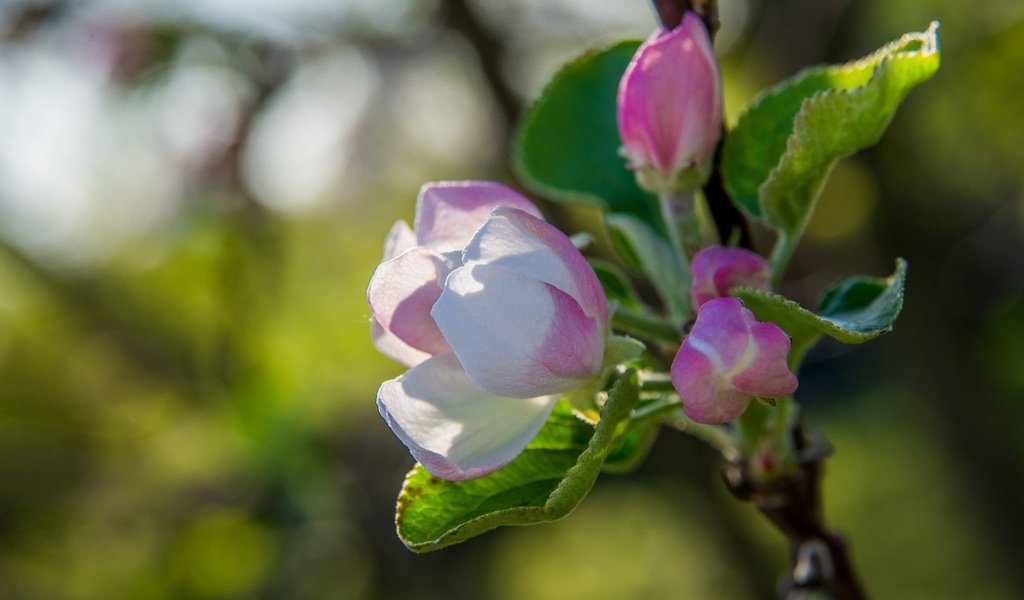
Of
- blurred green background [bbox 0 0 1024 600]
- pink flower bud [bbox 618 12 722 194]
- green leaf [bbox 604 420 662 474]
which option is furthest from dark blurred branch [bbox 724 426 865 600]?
blurred green background [bbox 0 0 1024 600]

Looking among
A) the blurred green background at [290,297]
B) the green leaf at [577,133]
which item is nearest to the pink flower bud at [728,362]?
the green leaf at [577,133]

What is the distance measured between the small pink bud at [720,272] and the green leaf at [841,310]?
0.02m

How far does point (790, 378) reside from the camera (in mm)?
375

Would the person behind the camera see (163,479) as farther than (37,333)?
No

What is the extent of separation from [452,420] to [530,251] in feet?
0.26

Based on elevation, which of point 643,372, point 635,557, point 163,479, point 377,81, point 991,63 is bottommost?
point 635,557

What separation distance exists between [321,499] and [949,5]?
1.83 meters

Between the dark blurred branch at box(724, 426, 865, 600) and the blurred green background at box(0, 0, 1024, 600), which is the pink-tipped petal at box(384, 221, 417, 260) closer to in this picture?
the dark blurred branch at box(724, 426, 865, 600)

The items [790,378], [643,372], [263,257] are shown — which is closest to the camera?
[790,378]

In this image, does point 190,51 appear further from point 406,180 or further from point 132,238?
point 406,180

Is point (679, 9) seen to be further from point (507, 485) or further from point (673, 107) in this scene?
point (507, 485)

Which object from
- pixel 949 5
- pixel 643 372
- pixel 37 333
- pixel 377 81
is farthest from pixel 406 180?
pixel 643 372

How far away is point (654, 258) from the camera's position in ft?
1.72

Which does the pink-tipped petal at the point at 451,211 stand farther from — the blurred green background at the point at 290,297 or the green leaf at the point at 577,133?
the blurred green background at the point at 290,297
